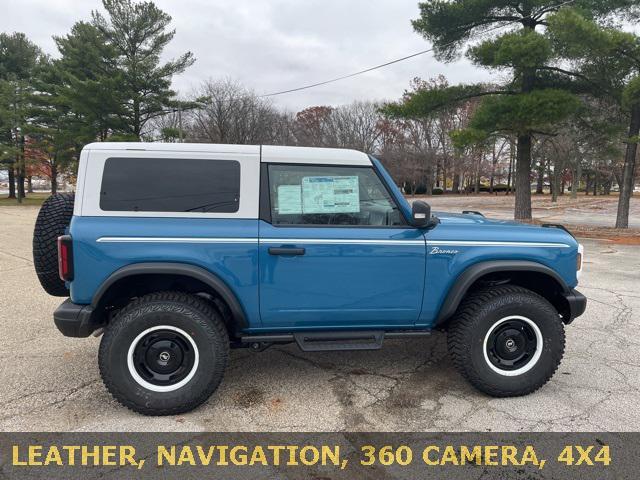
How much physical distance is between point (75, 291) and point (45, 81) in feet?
109

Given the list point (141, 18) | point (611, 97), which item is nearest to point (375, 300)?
point (611, 97)

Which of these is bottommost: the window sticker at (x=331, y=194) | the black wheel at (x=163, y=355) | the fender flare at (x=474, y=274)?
the black wheel at (x=163, y=355)

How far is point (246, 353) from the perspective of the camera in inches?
158

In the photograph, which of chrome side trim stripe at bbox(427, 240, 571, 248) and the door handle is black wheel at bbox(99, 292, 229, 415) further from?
chrome side trim stripe at bbox(427, 240, 571, 248)

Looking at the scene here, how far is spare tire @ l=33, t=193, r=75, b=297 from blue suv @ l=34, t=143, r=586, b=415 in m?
0.01

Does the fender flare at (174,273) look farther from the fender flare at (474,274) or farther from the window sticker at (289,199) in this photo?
the fender flare at (474,274)

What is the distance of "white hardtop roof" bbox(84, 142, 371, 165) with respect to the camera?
9.55ft

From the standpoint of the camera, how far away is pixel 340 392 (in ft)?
10.7

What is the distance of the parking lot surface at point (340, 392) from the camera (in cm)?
283

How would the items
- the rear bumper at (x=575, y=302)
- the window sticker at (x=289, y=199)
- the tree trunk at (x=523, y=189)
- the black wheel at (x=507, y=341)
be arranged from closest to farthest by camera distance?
1. the window sticker at (x=289, y=199)
2. the black wheel at (x=507, y=341)
3. the rear bumper at (x=575, y=302)
4. the tree trunk at (x=523, y=189)

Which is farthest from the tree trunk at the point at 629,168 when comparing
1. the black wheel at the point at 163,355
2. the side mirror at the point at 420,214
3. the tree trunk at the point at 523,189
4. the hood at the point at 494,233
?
the black wheel at the point at 163,355

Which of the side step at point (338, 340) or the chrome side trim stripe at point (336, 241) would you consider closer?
the chrome side trim stripe at point (336, 241)

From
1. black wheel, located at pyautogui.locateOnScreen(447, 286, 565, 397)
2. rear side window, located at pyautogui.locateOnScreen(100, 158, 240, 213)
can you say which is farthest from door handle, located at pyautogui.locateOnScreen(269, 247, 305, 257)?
black wheel, located at pyautogui.locateOnScreen(447, 286, 565, 397)

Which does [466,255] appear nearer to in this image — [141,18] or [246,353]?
[246,353]
